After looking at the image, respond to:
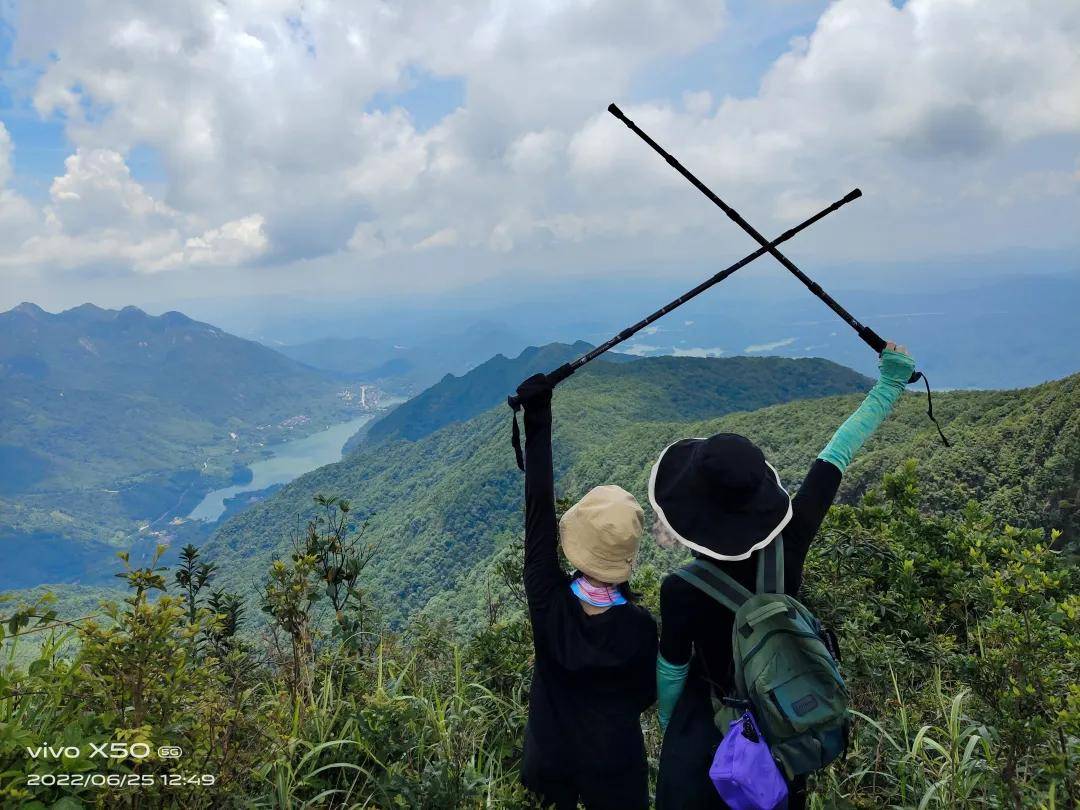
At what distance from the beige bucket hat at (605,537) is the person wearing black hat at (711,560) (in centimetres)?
15

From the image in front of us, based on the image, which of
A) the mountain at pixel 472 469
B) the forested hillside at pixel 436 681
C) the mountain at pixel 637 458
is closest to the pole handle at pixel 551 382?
the forested hillside at pixel 436 681

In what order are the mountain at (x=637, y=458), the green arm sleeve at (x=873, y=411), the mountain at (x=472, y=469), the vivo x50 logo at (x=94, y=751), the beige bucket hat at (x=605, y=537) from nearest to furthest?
the vivo x50 logo at (x=94, y=751), the beige bucket hat at (x=605, y=537), the green arm sleeve at (x=873, y=411), the mountain at (x=637, y=458), the mountain at (x=472, y=469)

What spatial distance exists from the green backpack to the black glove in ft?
3.67

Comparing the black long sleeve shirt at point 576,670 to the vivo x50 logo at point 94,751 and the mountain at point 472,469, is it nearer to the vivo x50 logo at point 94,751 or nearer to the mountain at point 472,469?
the vivo x50 logo at point 94,751

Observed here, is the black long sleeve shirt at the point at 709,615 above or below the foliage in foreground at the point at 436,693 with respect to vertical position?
above

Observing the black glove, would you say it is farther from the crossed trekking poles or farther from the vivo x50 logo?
the vivo x50 logo

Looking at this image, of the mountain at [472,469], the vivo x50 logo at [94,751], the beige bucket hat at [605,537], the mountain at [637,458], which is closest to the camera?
the vivo x50 logo at [94,751]

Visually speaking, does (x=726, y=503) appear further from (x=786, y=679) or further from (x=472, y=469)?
(x=472, y=469)

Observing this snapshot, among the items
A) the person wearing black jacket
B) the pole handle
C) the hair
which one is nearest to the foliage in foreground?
the person wearing black jacket

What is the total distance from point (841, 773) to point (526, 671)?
2.25m

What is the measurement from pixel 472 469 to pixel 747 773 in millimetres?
109968

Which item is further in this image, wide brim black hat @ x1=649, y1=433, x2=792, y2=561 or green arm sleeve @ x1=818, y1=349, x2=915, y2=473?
green arm sleeve @ x1=818, y1=349, x2=915, y2=473

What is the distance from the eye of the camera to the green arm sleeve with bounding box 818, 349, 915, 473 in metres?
2.86

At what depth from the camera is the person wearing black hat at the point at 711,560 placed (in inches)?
91.4
